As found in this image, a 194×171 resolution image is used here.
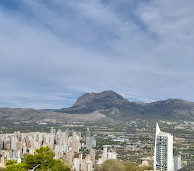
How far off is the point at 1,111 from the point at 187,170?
145083mm

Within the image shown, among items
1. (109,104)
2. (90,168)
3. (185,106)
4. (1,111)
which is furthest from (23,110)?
(90,168)

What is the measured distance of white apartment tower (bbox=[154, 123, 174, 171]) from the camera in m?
21.3

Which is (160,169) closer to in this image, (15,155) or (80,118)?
(15,155)

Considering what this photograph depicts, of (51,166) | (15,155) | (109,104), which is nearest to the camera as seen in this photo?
(51,166)

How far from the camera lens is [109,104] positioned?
7293 inches

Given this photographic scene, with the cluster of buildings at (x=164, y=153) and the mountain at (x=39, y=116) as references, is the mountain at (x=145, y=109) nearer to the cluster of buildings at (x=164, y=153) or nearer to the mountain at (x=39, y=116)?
the mountain at (x=39, y=116)

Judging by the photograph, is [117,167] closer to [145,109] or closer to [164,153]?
[164,153]

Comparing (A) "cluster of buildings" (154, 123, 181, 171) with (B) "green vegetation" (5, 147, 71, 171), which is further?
(A) "cluster of buildings" (154, 123, 181, 171)

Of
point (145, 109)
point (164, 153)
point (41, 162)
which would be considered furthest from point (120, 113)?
point (41, 162)

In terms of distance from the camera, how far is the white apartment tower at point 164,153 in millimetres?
21281

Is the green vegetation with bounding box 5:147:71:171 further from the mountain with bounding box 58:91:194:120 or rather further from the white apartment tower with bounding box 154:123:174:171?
the mountain with bounding box 58:91:194:120

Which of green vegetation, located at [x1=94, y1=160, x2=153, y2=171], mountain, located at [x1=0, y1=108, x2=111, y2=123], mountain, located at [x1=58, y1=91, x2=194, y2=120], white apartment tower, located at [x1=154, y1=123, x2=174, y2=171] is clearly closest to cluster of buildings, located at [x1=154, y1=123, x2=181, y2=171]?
white apartment tower, located at [x1=154, y1=123, x2=174, y2=171]

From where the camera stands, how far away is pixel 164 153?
21406 mm

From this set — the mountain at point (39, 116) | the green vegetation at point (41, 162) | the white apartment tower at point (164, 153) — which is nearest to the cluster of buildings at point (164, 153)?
the white apartment tower at point (164, 153)
